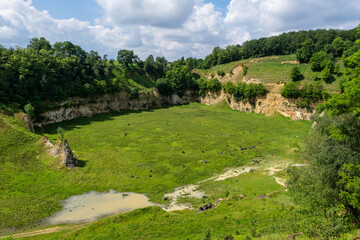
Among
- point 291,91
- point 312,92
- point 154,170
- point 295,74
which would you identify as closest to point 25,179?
point 154,170

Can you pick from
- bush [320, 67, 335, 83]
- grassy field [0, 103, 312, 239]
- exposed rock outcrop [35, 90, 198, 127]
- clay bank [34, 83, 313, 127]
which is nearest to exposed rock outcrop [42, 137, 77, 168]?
grassy field [0, 103, 312, 239]

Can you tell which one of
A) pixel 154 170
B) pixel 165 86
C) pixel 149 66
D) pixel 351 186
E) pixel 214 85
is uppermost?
pixel 149 66

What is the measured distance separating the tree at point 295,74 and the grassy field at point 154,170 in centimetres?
2224

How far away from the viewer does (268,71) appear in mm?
101188

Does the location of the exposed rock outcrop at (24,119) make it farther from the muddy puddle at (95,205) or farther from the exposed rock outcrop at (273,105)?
the exposed rock outcrop at (273,105)

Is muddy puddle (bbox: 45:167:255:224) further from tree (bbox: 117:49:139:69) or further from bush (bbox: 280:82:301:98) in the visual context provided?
tree (bbox: 117:49:139:69)

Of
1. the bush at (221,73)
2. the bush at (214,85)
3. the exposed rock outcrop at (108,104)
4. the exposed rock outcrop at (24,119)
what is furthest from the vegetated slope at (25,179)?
the bush at (221,73)

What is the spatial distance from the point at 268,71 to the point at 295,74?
15.8 meters

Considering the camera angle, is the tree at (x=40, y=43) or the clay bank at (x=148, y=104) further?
the tree at (x=40, y=43)

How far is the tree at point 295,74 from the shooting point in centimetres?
8665

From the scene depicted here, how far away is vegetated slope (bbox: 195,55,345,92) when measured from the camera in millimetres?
87600

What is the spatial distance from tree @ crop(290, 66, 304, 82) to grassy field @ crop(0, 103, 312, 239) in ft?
73.0

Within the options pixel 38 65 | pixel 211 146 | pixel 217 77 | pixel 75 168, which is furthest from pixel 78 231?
pixel 217 77

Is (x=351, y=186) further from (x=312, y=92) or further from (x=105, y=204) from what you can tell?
(x=312, y=92)
